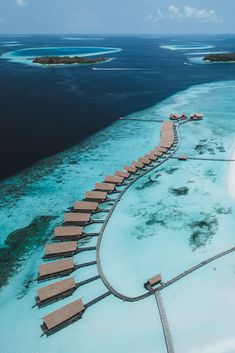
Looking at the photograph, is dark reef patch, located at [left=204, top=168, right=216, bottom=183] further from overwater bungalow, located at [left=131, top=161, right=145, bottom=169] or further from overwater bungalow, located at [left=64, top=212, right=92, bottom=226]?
overwater bungalow, located at [left=64, top=212, right=92, bottom=226]

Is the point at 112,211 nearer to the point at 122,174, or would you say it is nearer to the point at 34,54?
the point at 122,174

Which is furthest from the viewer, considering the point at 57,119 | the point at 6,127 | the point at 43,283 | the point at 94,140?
the point at 57,119

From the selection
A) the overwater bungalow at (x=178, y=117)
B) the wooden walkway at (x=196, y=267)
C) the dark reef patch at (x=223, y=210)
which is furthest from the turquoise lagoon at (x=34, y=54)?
the wooden walkway at (x=196, y=267)

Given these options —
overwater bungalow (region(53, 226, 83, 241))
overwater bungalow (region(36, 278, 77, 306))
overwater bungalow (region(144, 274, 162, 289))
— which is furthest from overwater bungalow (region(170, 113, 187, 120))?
overwater bungalow (region(36, 278, 77, 306))

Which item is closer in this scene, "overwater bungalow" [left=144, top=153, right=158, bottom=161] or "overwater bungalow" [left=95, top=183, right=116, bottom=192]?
"overwater bungalow" [left=95, top=183, right=116, bottom=192]


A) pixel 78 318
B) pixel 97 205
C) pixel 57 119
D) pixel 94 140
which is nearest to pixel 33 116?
pixel 57 119

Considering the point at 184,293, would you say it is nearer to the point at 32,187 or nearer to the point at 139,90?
the point at 32,187

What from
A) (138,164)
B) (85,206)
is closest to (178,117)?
(138,164)
